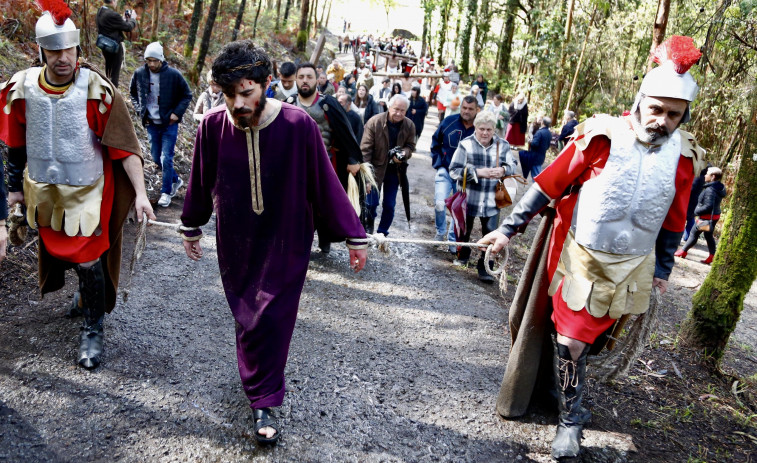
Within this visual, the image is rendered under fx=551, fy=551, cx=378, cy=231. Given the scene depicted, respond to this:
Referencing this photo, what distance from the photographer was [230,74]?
2814 mm

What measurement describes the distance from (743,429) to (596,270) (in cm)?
210

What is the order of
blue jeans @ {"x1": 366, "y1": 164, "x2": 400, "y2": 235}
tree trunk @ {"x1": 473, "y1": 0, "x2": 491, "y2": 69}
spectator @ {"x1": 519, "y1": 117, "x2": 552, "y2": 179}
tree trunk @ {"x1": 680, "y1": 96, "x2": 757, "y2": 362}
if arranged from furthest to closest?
tree trunk @ {"x1": 473, "y1": 0, "x2": 491, "y2": 69} < spectator @ {"x1": 519, "y1": 117, "x2": 552, "y2": 179} < blue jeans @ {"x1": 366, "y1": 164, "x2": 400, "y2": 235} < tree trunk @ {"x1": 680, "y1": 96, "x2": 757, "y2": 362}

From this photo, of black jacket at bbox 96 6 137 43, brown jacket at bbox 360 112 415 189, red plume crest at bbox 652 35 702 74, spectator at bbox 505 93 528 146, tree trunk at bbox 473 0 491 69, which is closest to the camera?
red plume crest at bbox 652 35 702 74

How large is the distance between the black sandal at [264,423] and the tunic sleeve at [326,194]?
110 cm

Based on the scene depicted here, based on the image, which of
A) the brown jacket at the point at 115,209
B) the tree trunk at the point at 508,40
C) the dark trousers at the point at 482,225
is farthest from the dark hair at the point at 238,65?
the tree trunk at the point at 508,40

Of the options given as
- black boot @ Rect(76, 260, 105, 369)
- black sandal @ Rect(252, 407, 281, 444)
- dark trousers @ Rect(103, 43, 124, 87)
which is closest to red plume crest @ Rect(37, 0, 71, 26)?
black boot @ Rect(76, 260, 105, 369)

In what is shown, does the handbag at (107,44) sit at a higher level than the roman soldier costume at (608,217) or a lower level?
higher

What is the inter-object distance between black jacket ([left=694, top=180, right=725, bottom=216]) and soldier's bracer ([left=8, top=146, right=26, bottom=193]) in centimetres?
1011

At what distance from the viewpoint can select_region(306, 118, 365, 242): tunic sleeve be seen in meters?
3.15

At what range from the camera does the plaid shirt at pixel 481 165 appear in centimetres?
650

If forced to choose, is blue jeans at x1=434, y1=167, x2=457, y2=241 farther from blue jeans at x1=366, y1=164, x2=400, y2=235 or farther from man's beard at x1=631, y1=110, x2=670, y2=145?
man's beard at x1=631, y1=110, x2=670, y2=145

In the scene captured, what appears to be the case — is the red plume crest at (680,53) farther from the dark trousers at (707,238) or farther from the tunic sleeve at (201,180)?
the dark trousers at (707,238)

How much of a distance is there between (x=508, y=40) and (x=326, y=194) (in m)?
25.0

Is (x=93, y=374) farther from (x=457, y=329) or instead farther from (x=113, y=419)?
(x=457, y=329)
